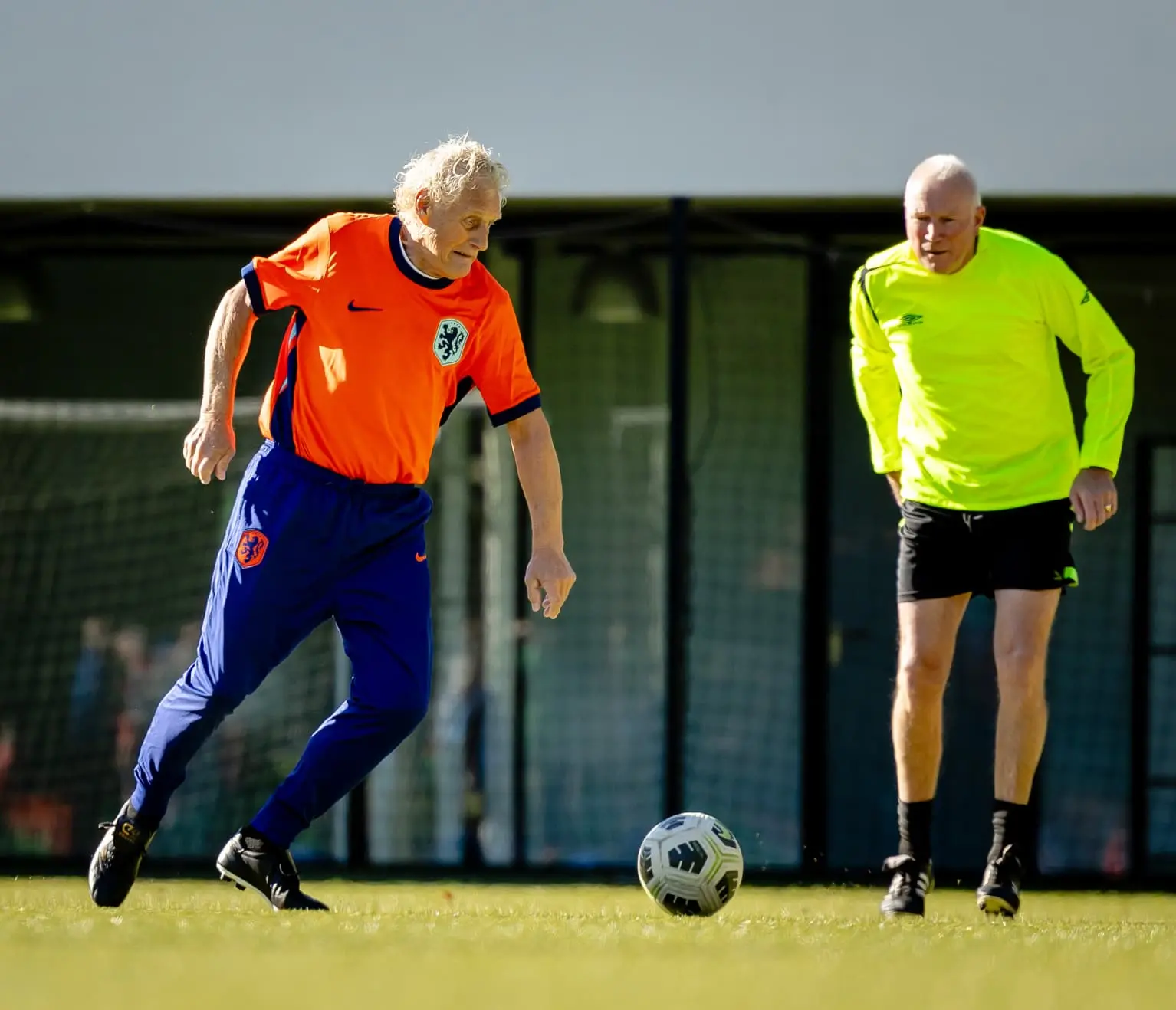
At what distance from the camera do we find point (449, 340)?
4305 mm

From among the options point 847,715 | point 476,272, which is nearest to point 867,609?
point 847,715

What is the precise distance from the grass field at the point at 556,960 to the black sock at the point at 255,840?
5.6 inches

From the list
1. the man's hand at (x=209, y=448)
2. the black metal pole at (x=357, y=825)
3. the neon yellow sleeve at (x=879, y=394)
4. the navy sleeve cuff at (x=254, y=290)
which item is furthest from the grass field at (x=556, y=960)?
the black metal pole at (x=357, y=825)

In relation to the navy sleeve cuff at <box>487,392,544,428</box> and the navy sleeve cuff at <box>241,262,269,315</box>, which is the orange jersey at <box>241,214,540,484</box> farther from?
the navy sleeve cuff at <box>487,392,544,428</box>

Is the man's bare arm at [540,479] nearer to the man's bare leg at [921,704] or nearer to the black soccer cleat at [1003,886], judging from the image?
the man's bare leg at [921,704]

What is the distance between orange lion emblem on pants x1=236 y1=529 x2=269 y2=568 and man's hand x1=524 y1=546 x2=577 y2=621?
1.85 ft

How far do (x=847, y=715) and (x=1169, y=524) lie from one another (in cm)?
146

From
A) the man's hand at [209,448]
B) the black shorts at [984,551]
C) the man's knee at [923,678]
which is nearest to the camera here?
the man's hand at [209,448]

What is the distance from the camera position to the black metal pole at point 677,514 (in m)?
6.54

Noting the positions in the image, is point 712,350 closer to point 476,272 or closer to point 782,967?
point 476,272

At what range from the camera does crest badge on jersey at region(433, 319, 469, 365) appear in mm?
4281

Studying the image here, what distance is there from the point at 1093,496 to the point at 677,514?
216 centimetres

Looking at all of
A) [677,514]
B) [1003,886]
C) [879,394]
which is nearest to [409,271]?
[879,394]

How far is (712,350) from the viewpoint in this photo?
8055 mm
